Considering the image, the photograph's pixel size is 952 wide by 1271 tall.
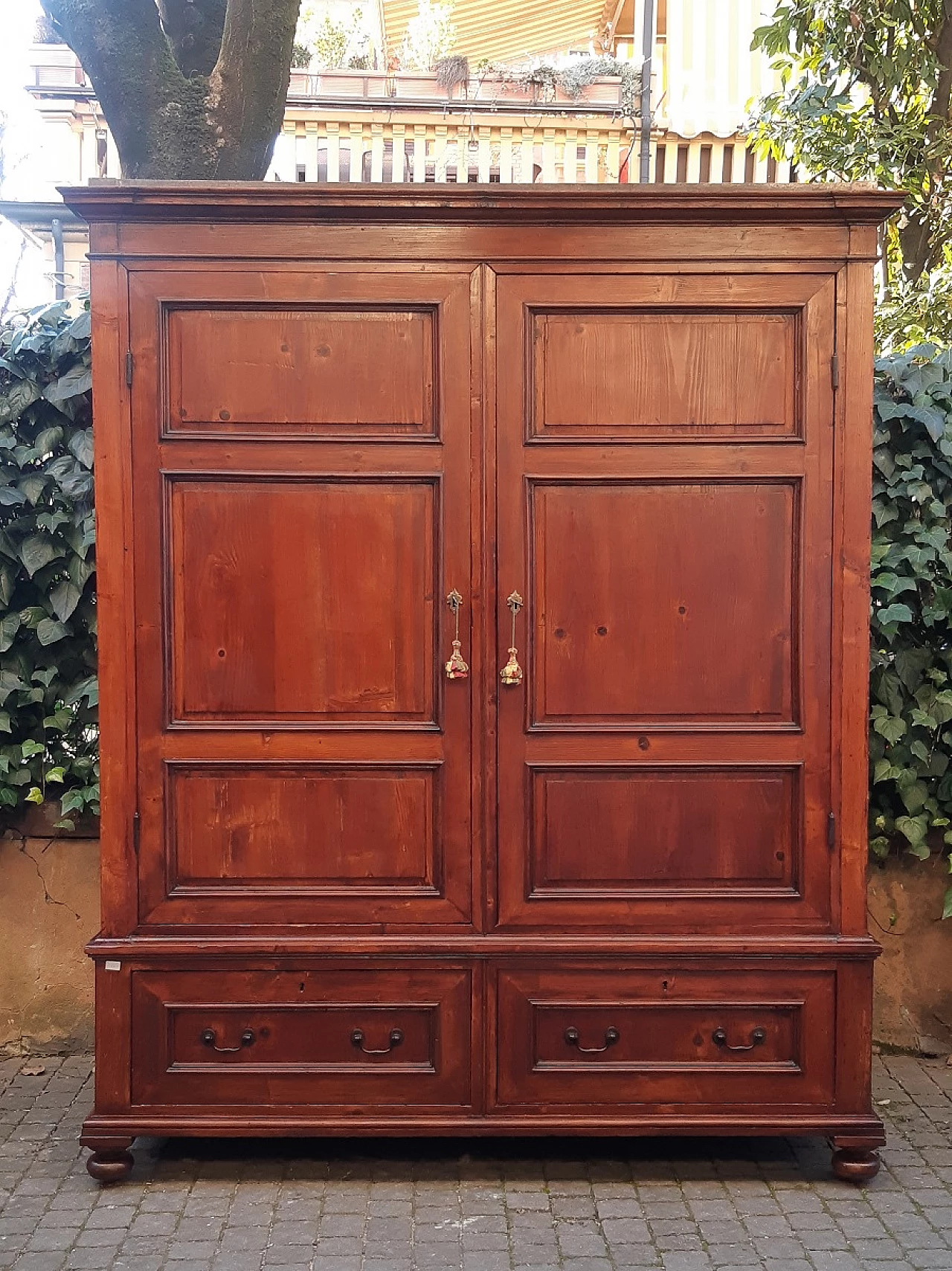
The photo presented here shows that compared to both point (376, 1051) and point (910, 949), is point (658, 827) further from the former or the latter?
point (910, 949)

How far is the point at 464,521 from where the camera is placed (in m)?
2.96

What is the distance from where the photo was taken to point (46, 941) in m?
3.98

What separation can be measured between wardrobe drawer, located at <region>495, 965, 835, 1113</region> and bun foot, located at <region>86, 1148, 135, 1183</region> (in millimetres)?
1034

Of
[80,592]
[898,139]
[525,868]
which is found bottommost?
[525,868]

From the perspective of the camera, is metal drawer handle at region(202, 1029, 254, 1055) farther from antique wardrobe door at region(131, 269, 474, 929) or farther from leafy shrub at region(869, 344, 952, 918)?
leafy shrub at region(869, 344, 952, 918)

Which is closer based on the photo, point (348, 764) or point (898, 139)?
point (348, 764)

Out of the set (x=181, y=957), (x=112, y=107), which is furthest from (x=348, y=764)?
(x=112, y=107)

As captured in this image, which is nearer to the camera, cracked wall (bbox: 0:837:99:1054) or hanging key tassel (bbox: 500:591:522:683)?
hanging key tassel (bbox: 500:591:522:683)

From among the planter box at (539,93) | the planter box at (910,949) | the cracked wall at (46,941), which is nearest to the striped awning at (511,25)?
the planter box at (539,93)

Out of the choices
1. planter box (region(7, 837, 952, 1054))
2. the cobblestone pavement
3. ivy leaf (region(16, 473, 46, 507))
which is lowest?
the cobblestone pavement

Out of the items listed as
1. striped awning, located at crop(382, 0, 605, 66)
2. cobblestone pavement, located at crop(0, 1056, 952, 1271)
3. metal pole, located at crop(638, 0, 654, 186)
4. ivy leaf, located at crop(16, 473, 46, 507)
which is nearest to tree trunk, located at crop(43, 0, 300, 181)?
ivy leaf, located at crop(16, 473, 46, 507)

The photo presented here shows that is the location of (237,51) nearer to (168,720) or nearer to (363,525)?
(363,525)

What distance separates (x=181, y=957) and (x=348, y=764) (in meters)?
0.68

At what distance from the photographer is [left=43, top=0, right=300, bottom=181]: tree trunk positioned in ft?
12.8
